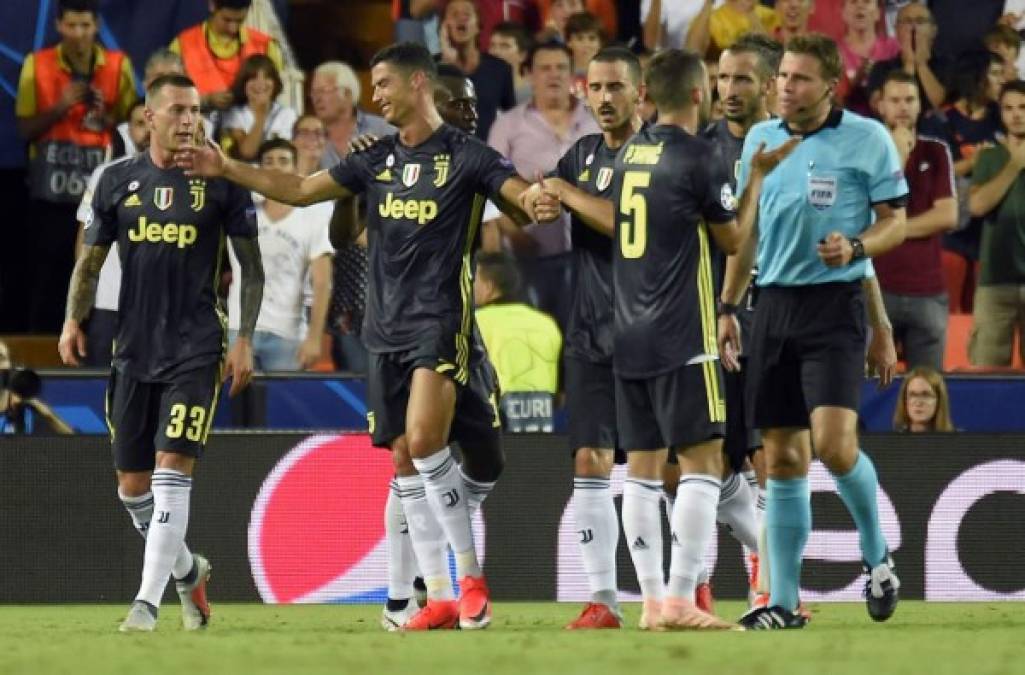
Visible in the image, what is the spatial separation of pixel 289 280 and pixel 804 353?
554cm

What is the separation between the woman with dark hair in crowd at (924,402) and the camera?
12312mm

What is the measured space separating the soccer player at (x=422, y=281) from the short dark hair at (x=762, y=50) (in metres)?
1.23

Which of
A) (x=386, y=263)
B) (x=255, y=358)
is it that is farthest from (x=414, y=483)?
(x=255, y=358)

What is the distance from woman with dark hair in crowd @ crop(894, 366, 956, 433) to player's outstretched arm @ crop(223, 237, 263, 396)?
13.8ft

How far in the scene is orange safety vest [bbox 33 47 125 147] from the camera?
46.8 feet

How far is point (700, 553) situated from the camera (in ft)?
28.0

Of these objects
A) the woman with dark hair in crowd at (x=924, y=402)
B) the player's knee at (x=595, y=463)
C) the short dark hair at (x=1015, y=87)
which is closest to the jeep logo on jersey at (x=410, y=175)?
the player's knee at (x=595, y=463)

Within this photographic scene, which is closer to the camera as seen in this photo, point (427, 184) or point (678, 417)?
point (678, 417)

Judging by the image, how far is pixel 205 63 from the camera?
14562 millimetres

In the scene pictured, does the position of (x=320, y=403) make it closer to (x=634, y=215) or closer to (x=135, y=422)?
(x=135, y=422)

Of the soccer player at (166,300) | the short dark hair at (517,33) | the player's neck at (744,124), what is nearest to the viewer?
the soccer player at (166,300)

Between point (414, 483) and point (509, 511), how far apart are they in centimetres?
261

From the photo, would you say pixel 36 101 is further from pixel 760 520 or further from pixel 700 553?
pixel 700 553

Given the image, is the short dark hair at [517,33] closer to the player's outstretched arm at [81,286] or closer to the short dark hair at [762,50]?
the short dark hair at [762,50]
